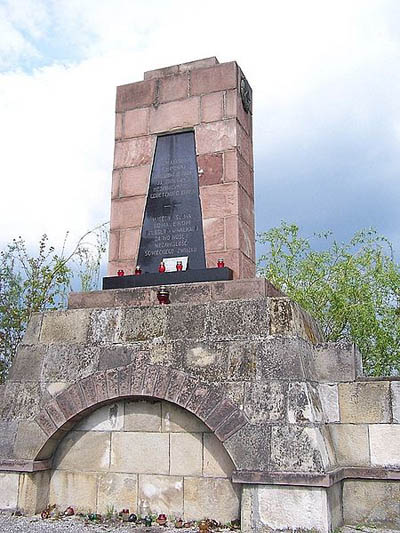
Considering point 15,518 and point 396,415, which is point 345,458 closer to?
point 396,415

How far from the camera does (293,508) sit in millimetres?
4801

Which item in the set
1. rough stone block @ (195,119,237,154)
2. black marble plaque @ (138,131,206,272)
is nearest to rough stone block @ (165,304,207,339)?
black marble plaque @ (138,131,206,272)

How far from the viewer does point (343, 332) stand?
1565cm

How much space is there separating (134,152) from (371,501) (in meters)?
4.68

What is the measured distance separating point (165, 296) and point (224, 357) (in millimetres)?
963

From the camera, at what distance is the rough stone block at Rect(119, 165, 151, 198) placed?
7062mm

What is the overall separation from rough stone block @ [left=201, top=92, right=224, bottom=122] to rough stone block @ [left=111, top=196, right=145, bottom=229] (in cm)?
124

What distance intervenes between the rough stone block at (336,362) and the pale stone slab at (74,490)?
8.10ft

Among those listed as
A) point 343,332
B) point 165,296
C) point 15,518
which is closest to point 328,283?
point 343,332

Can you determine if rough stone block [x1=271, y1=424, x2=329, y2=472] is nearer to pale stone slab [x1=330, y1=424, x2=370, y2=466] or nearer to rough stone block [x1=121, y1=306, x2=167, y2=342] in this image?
pale stone slab [x1=330, y1=424, x2=370, y2=466]

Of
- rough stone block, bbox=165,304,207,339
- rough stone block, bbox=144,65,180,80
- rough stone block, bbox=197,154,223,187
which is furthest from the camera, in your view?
rough stone block, bbox=144,65,180,80

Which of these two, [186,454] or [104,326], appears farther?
[104,326]

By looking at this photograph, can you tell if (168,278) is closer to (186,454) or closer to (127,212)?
(127,212)

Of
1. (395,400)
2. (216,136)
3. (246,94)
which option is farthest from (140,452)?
(246,94)
